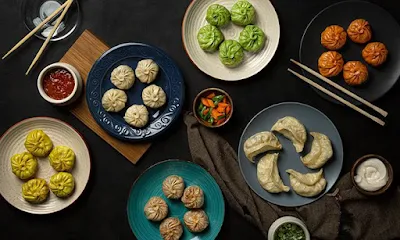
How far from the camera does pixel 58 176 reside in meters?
4.65

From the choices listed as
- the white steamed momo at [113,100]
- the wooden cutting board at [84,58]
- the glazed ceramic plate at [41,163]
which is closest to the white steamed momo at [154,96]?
the white steamed momo at [113,100]

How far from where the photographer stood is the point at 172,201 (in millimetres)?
4730

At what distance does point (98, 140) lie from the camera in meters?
4.78

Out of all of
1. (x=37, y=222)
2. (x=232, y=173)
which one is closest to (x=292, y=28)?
(x=232, y=173)

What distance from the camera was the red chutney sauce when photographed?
4.64 m

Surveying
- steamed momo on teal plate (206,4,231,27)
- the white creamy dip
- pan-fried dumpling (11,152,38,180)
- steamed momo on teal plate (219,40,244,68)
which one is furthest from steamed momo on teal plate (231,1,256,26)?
pan-fried dumpling (11,152,38,180)

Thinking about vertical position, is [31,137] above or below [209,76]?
below

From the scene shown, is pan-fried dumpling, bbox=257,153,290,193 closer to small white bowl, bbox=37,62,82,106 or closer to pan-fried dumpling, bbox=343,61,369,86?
pan-fried dumpling, bbox=343,61,369,86

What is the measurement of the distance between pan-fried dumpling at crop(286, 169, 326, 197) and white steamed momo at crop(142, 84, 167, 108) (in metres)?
1.06

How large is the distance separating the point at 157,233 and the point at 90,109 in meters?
1.00

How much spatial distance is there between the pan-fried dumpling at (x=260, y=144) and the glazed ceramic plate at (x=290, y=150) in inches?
2.2

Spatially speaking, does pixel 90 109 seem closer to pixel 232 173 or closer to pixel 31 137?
pixel 31 137

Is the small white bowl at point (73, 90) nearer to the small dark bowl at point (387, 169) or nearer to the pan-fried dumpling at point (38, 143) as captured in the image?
the pan-fried dumpling at point (38, 143)

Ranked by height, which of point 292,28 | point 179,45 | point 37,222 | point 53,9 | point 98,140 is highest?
point 292,28
